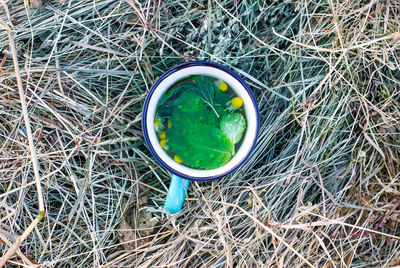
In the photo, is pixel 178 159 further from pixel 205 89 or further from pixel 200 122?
pixel 205 89

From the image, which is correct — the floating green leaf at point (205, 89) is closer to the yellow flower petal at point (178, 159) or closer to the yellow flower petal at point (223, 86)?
the yellow flower petal at point (223, 86)

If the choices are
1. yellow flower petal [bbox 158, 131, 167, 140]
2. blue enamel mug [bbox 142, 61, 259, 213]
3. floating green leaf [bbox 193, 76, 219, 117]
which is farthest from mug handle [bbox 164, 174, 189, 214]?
floating green leaf [bbox 193, 76, 219, 117]

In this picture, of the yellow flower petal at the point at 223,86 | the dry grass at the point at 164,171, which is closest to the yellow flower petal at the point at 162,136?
the dry grass at the point at 164,171

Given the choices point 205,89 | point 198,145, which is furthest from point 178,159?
point 205,89

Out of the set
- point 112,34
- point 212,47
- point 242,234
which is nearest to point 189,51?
point 212,47

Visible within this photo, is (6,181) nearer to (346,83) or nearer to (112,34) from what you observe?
(112,34)

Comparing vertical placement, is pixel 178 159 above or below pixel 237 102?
below

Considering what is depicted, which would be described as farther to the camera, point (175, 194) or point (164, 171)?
point (164, 171)
